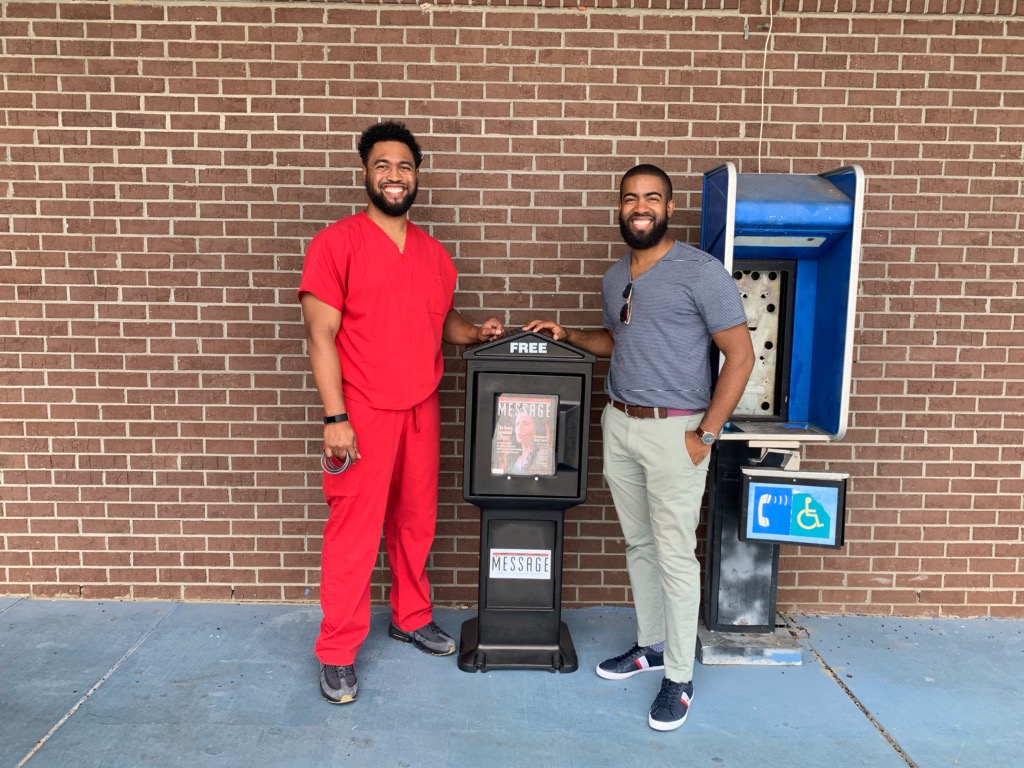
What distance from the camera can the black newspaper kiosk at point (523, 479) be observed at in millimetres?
3123

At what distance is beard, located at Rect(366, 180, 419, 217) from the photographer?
310 centimetres

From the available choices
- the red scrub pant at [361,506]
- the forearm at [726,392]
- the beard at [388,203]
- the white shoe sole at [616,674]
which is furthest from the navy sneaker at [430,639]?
the beard at [388,203]

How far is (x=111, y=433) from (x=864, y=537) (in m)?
3.72

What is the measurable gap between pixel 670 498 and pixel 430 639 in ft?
4.09

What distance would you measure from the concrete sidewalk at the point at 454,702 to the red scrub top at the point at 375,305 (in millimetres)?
1182

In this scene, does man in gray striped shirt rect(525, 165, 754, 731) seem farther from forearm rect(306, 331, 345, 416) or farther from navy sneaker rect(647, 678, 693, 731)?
forearm rect(306, 331, 345, 416)

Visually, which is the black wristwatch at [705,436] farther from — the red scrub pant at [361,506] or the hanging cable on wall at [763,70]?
the hanging cable on wall at [763,70]

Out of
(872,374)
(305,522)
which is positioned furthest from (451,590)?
(872,374)

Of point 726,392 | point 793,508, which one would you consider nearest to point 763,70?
point 726,392

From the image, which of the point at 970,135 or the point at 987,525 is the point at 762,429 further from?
the point at 970,135

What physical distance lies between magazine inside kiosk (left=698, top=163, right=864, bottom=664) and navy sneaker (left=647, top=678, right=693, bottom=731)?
460 mm

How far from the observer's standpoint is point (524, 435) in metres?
3.16

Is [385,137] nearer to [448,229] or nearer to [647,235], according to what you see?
[448,229]

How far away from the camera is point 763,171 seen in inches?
147
